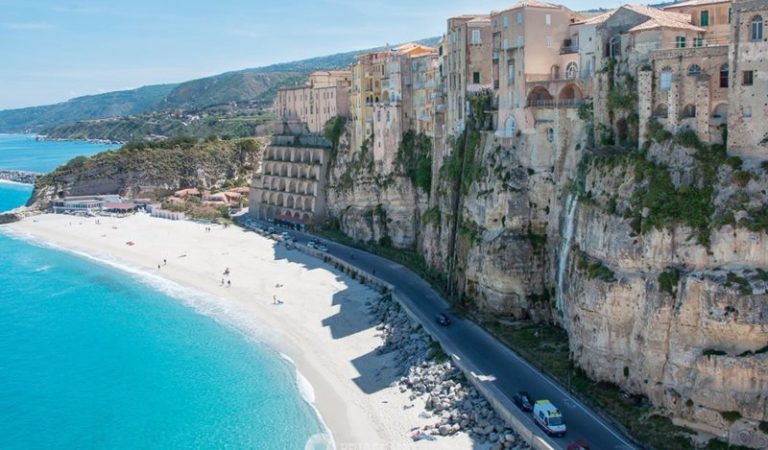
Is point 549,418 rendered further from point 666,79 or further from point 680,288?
point 666,79

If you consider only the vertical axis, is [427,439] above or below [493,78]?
below

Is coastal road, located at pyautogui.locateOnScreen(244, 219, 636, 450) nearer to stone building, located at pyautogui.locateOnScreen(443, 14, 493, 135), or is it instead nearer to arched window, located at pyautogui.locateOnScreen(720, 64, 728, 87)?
stone building, located at pyautogui.locateOnScreen(443, 14, 493, 135)

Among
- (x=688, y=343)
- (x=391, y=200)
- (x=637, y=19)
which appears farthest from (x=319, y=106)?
(x=688, y=343)

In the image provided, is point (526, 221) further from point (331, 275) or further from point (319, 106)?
point (319, 106)

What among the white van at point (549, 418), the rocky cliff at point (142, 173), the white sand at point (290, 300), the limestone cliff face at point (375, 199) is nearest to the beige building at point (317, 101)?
the limestone cliff face at point (375, 199)

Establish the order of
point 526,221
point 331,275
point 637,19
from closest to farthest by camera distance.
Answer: point 637,19 → point 526,221 → point 331,275

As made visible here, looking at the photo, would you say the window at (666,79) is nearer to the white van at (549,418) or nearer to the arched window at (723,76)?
the arched window at (723,76)
